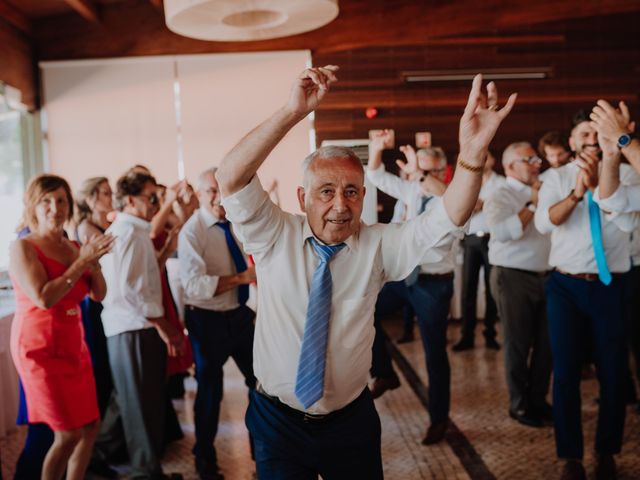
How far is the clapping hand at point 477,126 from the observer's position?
5.05 ft

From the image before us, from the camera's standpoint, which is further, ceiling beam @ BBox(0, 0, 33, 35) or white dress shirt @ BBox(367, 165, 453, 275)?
ceiling beam @ BBox(0, 0, 33, 35)

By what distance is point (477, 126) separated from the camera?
1560 millimetres

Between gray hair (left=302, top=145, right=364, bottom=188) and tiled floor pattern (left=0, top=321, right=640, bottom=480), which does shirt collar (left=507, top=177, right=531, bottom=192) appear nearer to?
tiled floor pattern (left=0, top=321, right=640, bottom=480)

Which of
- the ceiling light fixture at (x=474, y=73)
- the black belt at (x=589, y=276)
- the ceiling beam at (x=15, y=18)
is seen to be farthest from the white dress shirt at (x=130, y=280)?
the ceiling light fixture at (x=474, y=73)

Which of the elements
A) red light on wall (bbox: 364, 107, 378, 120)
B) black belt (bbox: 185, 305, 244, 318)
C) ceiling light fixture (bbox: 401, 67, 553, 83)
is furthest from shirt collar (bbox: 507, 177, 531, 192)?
ceiling light fixture (bbox: 401, 67, 553, 83)

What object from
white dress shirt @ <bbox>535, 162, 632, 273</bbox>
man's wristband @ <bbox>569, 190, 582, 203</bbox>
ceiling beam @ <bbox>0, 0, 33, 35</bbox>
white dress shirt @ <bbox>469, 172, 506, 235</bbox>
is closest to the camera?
man's wristband @ <bbox>569, 190, 582, 203</bbox>

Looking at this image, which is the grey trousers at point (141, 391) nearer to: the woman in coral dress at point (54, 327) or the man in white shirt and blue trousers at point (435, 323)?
the woman in coral dress at point (54, 327)

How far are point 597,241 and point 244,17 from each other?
6.83 ft

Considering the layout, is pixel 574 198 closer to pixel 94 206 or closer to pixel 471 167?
pixel 471 167

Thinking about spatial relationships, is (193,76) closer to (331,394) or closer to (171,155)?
(171,155)

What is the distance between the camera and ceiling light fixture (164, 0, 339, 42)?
3127mm

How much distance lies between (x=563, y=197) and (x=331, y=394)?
6.22 ft

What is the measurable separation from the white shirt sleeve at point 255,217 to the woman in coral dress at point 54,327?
1.03m

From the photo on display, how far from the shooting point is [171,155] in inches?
289
